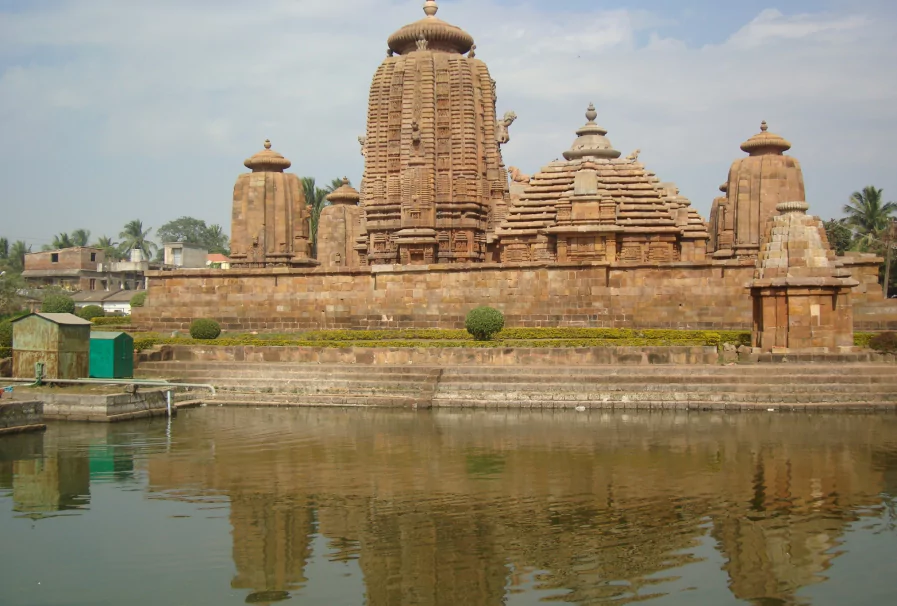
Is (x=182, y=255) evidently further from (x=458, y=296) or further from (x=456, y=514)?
(x=456, y=514)

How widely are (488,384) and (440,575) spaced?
1218 cm

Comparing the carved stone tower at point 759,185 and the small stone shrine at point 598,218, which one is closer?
the small stone shrine at point 598,218

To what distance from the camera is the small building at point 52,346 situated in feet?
70.7

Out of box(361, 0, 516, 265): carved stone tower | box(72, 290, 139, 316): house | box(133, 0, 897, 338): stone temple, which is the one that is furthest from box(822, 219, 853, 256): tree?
box(72, 290, 139, 316): house

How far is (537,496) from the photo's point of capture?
13.3m

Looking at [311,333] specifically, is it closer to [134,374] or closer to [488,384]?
[134,374]

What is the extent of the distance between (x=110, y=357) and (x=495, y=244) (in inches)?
628

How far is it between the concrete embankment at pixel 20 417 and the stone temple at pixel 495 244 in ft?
42.2

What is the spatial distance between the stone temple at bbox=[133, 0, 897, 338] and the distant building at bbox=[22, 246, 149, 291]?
3155 cm

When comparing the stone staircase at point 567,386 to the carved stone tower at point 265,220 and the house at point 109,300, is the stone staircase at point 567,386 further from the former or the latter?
the house at point 109,300

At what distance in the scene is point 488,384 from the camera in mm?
22156

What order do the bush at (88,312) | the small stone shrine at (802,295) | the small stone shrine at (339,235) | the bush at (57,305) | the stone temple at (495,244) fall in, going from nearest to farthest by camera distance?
1. the small stone shrine at (802,295)
2. the stone temple at (495,244)
3. the bush at (57,305)
4. the bush at (88,312)
5. the small stone shrine at (339,235)

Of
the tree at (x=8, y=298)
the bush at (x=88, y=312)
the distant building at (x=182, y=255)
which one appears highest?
the distant building at (x=182, y=255)

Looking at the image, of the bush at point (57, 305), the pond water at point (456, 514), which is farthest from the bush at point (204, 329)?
the bush at point (57, 305)
